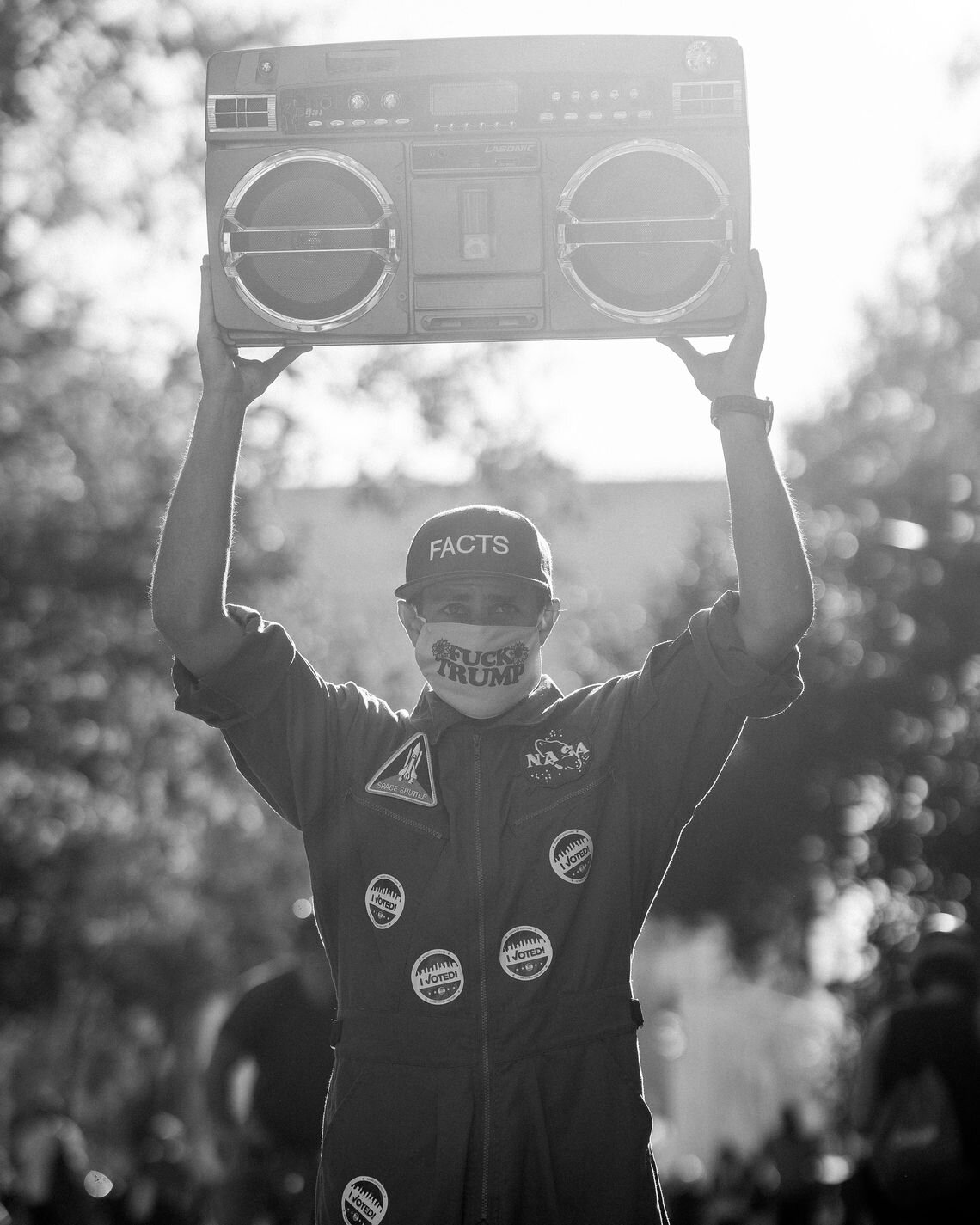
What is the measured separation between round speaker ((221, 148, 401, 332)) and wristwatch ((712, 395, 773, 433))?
697 mm

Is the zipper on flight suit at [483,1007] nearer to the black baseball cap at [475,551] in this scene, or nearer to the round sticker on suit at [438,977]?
the round sticker on suit at [438,977]

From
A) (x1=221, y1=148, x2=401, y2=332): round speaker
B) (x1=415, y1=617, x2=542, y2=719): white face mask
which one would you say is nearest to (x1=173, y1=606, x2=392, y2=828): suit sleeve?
(x1=415, y1=617, x2=542, y2=719): white face mask

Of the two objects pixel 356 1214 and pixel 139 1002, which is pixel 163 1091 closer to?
pixel 139 1002

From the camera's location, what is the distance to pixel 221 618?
10.8 feet

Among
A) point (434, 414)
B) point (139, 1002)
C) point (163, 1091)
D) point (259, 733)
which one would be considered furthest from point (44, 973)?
point (259, 733)

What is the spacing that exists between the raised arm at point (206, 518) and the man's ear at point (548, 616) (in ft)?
2.10

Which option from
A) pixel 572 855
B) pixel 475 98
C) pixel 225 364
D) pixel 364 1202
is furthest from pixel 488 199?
pixel 364 1202

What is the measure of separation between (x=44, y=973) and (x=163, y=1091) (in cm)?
885

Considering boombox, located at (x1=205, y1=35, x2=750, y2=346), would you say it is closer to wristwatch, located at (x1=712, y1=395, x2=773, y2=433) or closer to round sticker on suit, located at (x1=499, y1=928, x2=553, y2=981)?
wristwatch, located at (x1=712, y1=395, x2=773, y2=433)

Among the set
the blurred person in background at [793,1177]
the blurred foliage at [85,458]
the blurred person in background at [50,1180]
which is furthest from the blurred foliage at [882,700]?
the blurred person in background at [50,1180]

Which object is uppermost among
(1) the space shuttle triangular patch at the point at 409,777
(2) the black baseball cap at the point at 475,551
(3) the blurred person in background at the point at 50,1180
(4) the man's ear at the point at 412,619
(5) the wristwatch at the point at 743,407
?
(5) the wristwatch at the point at 743,407

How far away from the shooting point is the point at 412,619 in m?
3.53

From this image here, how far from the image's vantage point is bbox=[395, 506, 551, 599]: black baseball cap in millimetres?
3445

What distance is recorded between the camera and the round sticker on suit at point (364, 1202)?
3092 mm
